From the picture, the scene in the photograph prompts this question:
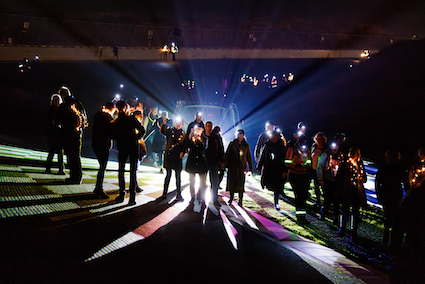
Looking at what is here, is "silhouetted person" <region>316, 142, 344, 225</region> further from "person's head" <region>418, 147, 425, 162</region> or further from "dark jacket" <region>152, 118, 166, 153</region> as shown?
"dark jacket" <region>152, 118, 166, 153</region>

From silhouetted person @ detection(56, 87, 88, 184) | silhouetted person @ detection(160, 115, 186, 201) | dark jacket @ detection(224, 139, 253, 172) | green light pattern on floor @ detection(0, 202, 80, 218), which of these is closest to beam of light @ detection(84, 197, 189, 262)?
silhouetted person @ detection(160, 115, 186, 201)

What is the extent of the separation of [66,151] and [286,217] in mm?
5368

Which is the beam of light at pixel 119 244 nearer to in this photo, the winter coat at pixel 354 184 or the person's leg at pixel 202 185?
the person's leg at pixel 202 185

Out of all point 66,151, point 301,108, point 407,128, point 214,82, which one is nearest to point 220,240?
point 66,151

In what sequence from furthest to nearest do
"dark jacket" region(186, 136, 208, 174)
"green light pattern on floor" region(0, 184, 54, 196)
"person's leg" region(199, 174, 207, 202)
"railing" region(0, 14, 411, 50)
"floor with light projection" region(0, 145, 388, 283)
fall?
1. "railing" region(0, 14, 411, 50)
2. "person's leg" region(199, 174, 207, 202)
3. "dark jacket" region(186, 136, 208, 174)
4. "green light pattern on floor" region(0, 184, 54, 196)
5. "floor with light projection" region(0, 145, 388, 283)

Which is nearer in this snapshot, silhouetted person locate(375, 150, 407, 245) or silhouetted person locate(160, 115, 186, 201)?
silhouetted person locate(375, 150, 407, 245)

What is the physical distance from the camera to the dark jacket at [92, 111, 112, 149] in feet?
14.6

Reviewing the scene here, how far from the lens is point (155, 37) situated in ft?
61.3

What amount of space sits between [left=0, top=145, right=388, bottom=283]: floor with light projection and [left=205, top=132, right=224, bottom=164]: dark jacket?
5.04ft

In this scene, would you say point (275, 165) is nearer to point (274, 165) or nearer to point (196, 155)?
point (274, 165)

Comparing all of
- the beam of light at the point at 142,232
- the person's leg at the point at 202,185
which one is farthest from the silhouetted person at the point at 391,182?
the beam of light at the point at 142,232

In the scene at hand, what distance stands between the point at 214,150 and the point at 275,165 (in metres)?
1.67

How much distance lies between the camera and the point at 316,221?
4938 mm

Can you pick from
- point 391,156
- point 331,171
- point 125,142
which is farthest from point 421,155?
point 125,142
